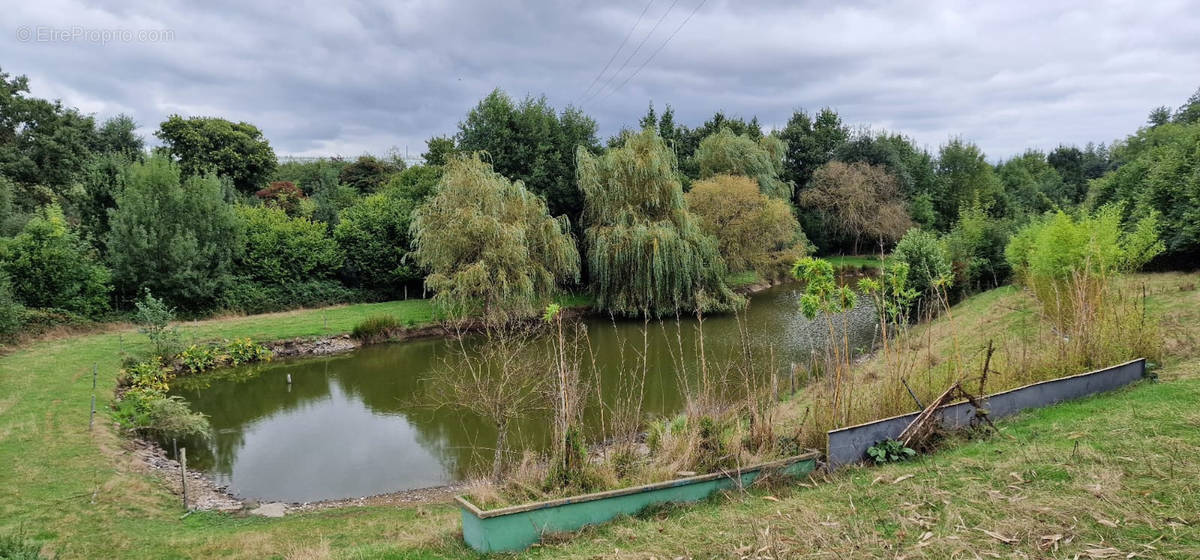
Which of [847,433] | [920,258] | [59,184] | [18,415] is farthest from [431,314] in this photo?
[59,184]

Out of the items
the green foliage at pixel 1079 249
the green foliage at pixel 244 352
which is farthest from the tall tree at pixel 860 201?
the green foliage at pixel 244 352

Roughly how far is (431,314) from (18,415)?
11327 mm

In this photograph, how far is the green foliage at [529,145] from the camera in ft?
74.8

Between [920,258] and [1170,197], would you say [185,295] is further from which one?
[1170,197]

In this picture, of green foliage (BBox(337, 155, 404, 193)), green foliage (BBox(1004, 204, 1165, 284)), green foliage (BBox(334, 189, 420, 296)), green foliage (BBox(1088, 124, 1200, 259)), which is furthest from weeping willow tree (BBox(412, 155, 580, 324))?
green foliage (BBox(337, 155, 404, 193))

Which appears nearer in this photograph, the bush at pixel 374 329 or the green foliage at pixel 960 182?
the bush at pixel 374 329

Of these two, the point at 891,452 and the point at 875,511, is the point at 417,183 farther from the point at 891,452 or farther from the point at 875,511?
the point at 875,511

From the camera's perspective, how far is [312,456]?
10.7 metres

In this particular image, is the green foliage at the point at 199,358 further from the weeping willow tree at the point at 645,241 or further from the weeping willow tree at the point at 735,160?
the weeping willow tree at the point at 735,160

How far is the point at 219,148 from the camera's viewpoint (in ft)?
106

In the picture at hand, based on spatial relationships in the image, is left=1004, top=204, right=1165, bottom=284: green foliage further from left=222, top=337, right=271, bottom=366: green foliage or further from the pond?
left=222, top=337, right=271, bottom=366: green foliage

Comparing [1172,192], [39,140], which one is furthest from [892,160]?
[39,140]

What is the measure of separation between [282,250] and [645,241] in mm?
13747

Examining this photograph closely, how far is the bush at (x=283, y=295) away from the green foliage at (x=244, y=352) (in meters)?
4.48
